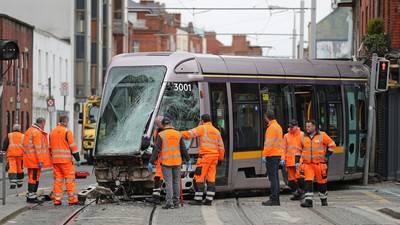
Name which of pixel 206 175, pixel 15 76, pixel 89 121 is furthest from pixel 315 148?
pixel 15 76

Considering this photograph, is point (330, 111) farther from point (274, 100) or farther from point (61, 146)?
point (61, 146)

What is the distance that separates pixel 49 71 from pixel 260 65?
33943 millimetres

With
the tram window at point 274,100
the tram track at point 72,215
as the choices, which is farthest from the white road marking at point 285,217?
the tram window at point 274,100

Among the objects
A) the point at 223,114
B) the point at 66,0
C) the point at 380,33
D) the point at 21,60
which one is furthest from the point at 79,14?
the point at 223,114

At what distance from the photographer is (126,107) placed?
2125 centimetres

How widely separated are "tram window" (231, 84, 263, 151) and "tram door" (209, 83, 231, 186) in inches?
10.6

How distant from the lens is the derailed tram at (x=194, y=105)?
21.0m

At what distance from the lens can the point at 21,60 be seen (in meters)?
48.7

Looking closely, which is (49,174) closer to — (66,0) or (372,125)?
(372,125)

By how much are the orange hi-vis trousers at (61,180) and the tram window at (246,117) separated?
360cm

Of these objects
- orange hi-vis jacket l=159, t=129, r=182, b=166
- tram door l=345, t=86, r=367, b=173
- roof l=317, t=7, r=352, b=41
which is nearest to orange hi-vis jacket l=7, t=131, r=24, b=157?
orange hi-vis jacket l=159, t=129, r=182, b=166

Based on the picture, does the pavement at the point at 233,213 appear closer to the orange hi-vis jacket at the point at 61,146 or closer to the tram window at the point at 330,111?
the orange hi-vis jacket at the point at 61,146

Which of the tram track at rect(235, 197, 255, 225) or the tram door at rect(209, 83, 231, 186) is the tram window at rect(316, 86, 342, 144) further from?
the tram track at rect(235, 197, 255, 225)

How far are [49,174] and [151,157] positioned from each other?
17.6 m
